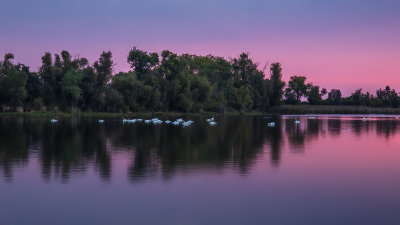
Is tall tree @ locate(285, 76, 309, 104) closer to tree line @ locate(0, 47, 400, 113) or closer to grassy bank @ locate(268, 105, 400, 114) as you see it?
tree line @ locate(0, 47, 400, 113)

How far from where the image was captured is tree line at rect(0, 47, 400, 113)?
242ft

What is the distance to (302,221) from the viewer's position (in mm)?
8031

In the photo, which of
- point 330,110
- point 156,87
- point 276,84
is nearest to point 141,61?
point 156,87

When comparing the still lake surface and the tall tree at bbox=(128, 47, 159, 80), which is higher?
the tall tree at bbox=(128, 47, 159, 80)

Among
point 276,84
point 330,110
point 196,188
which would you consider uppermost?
point 276,84

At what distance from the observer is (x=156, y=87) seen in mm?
87938

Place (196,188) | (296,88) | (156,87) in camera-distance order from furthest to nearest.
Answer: (296,88)
(156,87)
(196,188)

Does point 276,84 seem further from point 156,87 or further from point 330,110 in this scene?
point 156,87

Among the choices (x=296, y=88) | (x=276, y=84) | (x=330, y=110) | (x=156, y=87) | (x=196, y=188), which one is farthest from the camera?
(x=296, y=88)

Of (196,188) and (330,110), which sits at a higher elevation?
(330,110)

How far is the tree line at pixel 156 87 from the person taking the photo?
73.6m

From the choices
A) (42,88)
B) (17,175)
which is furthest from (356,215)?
(42,88)

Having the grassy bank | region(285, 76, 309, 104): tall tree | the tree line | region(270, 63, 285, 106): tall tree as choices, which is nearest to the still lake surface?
the tree line

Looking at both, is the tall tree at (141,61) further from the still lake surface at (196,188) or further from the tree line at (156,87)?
the still lake surface at (196,188)
